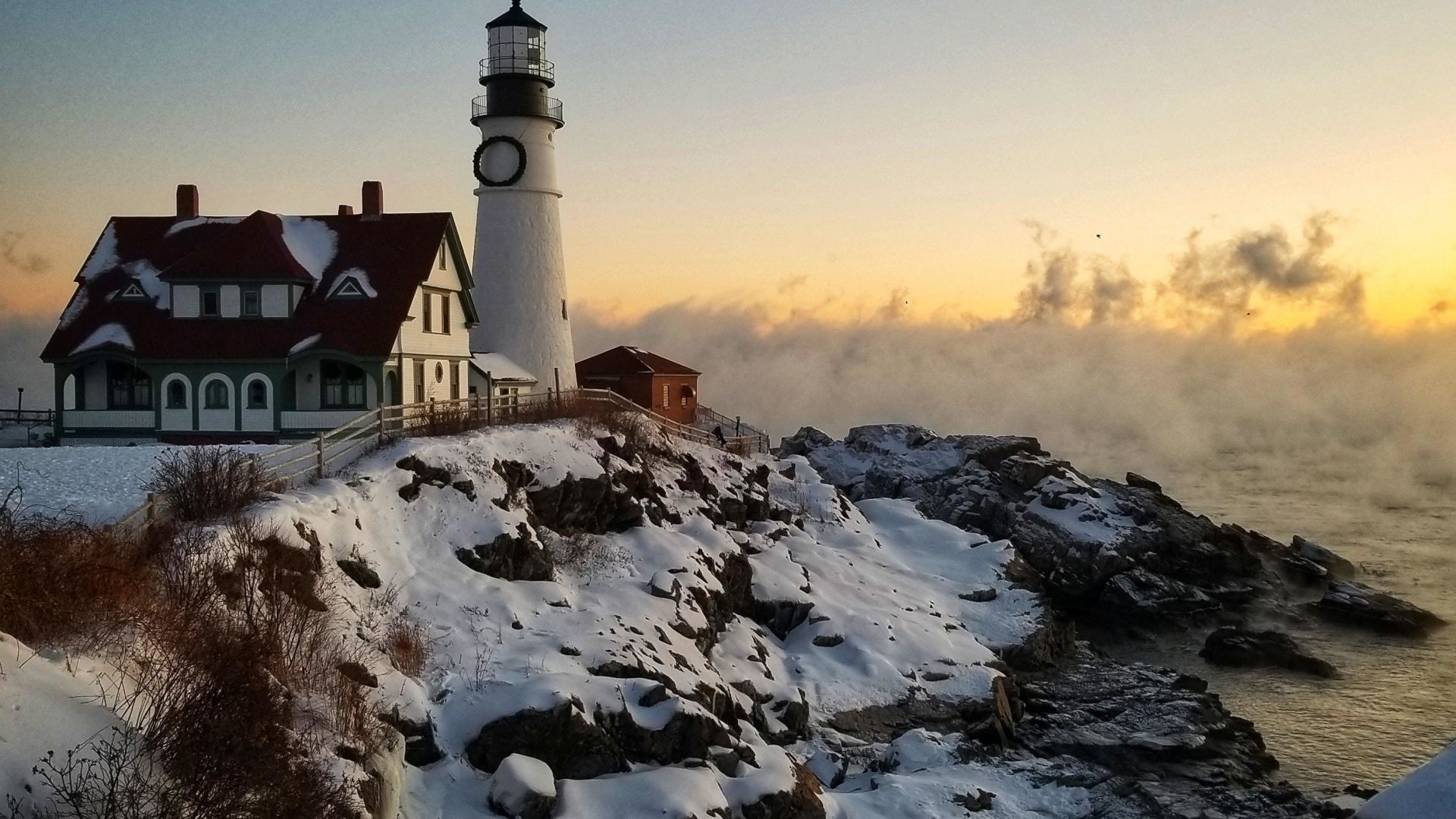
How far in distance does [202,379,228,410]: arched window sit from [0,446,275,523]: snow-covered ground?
737 centimetres

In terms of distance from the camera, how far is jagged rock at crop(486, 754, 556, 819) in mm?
14570

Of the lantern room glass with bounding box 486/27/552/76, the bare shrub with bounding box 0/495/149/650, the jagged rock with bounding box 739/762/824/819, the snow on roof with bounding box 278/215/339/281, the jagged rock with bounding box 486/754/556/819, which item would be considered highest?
the lantern room glass with bounding box 486/27/552/76

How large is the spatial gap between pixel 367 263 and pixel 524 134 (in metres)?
8.74

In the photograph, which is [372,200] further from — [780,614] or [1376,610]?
[1376,610]

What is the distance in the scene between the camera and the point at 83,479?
69.4ft

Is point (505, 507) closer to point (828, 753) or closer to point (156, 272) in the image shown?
point (828, 753)

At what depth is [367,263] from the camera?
115 ft

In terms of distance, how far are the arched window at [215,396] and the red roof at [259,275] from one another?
0.86m

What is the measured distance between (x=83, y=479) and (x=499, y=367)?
19376 mm

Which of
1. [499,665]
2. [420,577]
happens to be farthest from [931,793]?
[420,577]

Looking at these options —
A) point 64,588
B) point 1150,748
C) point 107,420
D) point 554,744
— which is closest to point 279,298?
point 107,420

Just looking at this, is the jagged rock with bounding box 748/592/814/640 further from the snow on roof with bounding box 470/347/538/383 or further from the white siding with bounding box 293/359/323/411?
the snow on roof with bounding box 470/347/538/383

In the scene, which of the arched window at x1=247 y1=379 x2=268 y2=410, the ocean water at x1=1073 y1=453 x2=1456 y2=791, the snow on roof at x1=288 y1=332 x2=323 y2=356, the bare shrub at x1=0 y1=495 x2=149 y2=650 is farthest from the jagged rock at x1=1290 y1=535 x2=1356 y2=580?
the bare shrub at x1=0 y1=495 x2=149 y2=650

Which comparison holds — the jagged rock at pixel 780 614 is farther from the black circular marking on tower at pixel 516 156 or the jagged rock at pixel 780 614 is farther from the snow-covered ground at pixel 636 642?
the black circular marking on tower at pixel 516 156
